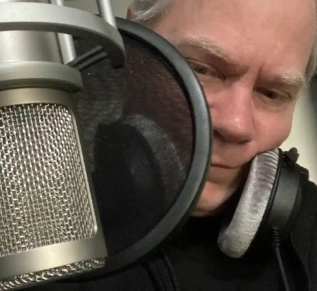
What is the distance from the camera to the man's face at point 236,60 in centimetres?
84

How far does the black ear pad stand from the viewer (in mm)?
574

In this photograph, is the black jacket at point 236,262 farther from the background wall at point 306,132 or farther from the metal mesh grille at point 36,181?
the metal mesh grille at point 36,181

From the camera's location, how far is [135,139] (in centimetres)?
61

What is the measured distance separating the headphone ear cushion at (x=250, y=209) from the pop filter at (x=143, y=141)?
0.23 metres

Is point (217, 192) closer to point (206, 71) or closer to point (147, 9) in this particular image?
point (206, 71)

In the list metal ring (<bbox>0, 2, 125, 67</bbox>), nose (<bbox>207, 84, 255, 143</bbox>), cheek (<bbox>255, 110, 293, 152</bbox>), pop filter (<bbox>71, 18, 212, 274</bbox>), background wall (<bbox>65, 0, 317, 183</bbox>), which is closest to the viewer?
metal ring (<bbox>0, 2, 125, 67</bbox>)

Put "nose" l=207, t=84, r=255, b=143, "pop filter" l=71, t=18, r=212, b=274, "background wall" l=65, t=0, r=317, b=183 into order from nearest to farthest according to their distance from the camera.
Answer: "pop filter" l=71, t=18, r=212, b=274 < "nose" l=207, t=84, r=255, b=143 < "background wall" l=65, t=0, r=317, b=183

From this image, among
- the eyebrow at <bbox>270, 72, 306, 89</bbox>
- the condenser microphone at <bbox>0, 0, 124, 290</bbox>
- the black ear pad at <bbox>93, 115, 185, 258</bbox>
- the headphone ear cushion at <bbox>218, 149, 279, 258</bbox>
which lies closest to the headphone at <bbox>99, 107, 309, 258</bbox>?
the headphone ear cushion at <bbox>218, 149, 279, 258</bbox>

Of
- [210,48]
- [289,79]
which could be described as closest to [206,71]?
[210,48]

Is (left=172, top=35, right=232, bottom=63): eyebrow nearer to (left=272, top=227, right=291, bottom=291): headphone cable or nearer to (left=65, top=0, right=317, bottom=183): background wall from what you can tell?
(left=272, top=227, right=291, bottom=291): headphone cable

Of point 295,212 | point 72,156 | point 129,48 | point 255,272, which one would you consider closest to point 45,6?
point 72,156

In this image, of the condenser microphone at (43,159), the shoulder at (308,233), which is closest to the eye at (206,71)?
the shoulder at (308,233)

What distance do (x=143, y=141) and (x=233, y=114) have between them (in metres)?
0.23

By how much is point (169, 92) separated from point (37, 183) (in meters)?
0.30
